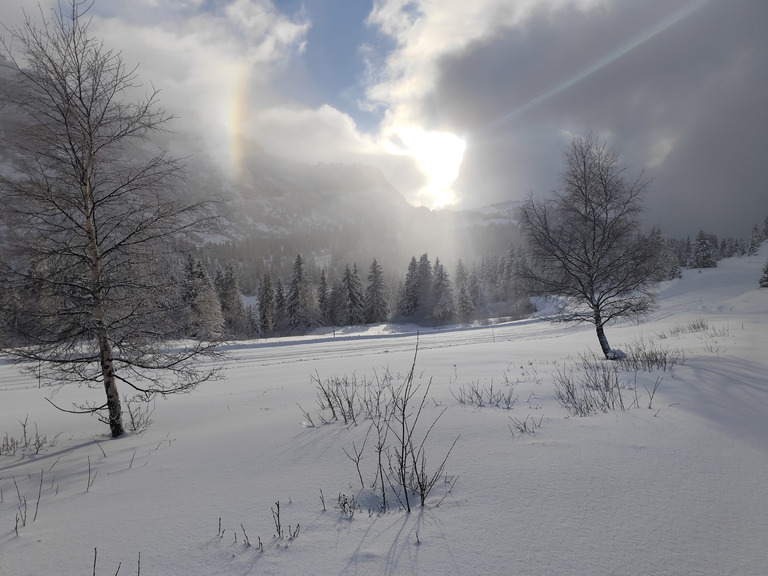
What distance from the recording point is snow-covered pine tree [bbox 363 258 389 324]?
52.6 metres

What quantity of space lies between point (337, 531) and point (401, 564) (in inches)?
22.4

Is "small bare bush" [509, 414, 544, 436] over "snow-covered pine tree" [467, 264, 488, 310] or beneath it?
beneath

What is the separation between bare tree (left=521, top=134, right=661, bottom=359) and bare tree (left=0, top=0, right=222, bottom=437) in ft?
29.8

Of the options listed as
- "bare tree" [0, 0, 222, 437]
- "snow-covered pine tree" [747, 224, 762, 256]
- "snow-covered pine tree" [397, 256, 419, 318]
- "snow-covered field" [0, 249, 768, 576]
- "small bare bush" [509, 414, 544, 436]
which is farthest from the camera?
"snow-covered pine tree" [747, 224, 762, 256]

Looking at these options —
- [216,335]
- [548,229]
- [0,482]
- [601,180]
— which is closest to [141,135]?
[216,335]

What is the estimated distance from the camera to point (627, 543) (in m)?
1.78

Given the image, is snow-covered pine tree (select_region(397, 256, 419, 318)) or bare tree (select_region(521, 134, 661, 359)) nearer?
bare tree (select_region(521, 134, 661, 359))

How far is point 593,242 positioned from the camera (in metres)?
9.71

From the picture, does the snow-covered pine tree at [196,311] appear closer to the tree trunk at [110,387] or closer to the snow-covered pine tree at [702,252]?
the tree trunk at [110,387]

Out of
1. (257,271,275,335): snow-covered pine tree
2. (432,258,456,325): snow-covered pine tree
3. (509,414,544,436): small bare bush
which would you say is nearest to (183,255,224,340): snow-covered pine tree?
(509,414,544,436): small bare bush

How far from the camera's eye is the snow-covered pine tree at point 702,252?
62.3m

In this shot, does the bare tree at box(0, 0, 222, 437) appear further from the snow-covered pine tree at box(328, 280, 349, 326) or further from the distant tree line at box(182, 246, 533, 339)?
the snow-covered pine tree at box(328, 280, 349, 326)

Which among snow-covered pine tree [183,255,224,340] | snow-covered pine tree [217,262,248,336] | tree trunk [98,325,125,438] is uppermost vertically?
snow-covered pine tree [217,262,248,336]

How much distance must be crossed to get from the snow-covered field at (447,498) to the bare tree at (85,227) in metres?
1.57
